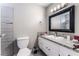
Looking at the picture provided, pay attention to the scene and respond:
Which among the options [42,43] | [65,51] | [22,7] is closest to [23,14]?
[22,7]

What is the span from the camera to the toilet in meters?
1.26

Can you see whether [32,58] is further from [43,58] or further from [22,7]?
[22,7]

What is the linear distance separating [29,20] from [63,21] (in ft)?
1.85

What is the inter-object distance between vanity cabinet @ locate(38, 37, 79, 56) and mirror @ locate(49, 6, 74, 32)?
0.22 m

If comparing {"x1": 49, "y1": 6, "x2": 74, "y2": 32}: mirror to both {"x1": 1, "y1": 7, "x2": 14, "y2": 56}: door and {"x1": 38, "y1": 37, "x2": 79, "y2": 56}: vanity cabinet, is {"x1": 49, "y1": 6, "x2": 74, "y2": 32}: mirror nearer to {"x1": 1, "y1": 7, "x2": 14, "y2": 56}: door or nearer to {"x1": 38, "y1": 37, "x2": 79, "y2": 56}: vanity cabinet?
{"x1": 38, "y1": 37, "x2": 79, "y2": 56}: vanity cabinet

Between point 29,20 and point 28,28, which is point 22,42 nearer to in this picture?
point 28,28

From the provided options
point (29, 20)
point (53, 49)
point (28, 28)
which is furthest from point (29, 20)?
point (53, 49)

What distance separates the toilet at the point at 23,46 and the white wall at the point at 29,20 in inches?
2.2

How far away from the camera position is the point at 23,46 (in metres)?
Result: 1.30

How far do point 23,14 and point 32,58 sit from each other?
569 mm

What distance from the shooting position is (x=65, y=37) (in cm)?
148

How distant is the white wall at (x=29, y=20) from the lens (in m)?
1.23

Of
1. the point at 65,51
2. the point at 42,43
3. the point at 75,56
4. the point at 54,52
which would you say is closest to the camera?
the point at 75,56

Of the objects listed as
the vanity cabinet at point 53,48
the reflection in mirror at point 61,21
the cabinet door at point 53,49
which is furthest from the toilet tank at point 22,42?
the reflection in mirror at point 61,21
